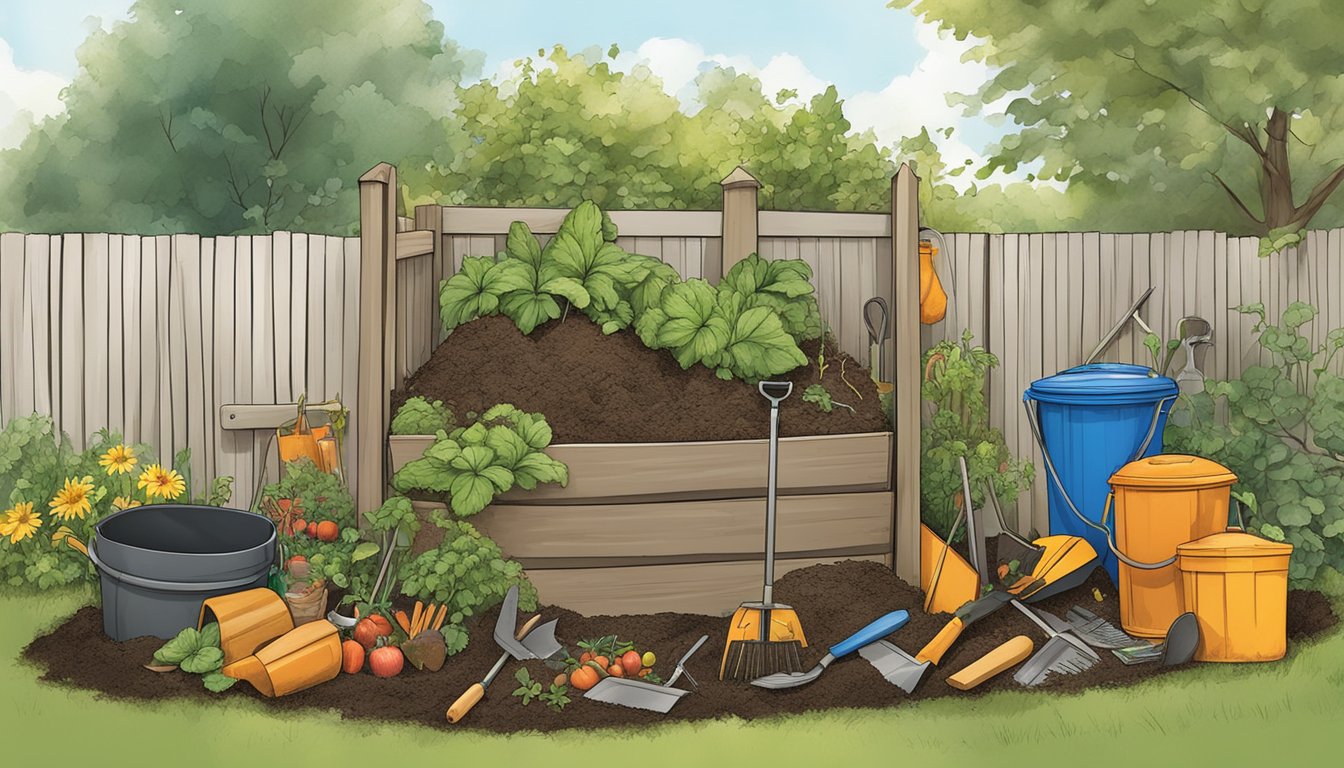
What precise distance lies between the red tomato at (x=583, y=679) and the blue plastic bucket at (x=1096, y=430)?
2.60m

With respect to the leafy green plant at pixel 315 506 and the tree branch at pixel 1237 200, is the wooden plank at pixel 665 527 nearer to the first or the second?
the leafy green plant at pixel 315 506

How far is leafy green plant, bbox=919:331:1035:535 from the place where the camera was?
611cm

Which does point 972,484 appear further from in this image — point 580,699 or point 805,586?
point 580,699

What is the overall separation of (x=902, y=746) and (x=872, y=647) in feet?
2.57

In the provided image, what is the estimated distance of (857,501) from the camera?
5742 millimetres

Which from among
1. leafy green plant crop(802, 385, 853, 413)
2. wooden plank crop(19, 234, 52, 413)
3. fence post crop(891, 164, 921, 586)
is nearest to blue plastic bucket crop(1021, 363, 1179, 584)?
fence post crop(891, 164, 921, 586)

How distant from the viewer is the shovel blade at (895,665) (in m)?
4.77

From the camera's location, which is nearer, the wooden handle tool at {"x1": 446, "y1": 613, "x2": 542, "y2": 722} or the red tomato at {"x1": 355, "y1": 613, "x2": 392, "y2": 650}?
the wooden handle tool at {"x1": 446, "y1": 613, "x2": 542, "y2": 722}

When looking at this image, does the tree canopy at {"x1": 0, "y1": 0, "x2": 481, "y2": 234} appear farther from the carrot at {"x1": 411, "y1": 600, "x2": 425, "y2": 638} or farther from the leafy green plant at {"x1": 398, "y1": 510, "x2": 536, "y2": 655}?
the carrot at {"x1": 411, "y1": 600, "x2": 425, "y2": 638}

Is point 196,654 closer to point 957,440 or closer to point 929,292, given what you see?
point 957,440

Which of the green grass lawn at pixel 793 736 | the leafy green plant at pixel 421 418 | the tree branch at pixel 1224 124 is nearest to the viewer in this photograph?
the green grass lawn at pixel 793 736

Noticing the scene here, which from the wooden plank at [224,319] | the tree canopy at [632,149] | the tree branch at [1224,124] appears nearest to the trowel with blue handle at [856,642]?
the wooden plank at [224,319]

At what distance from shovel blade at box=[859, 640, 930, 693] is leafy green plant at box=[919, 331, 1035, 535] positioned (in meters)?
1.23

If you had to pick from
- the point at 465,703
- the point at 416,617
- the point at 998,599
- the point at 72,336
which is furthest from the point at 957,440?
the point at 72,336
